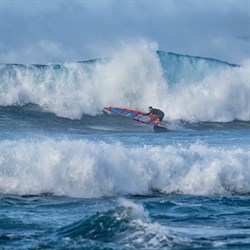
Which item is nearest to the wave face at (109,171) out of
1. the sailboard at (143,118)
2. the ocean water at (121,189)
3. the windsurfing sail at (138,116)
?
the ocean water at (121,189)

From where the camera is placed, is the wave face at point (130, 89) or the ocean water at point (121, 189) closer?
the ocean water at point (121, 189)

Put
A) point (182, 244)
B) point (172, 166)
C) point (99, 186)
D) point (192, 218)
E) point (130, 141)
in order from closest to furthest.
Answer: point (182, 244) → point (192, 218) → point (99, 186) → point (172, 166) → point (130, 141)

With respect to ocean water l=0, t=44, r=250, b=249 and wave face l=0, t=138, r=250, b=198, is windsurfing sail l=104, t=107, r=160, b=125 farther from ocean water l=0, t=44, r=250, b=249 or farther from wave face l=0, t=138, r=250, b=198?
wave face l=0, t=138, r=250, b=198

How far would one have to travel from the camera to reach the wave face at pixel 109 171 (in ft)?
52.8

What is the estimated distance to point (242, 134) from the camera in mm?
35094

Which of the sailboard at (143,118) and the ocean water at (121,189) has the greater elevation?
the sailboard at (143,118)

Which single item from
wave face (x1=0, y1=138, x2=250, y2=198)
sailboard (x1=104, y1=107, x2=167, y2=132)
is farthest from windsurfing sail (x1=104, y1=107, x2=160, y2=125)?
wave face (x1=0, y1=138, x2=250, y2=198)

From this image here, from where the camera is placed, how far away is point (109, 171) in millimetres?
16625

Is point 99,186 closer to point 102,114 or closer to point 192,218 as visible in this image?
point 192,218

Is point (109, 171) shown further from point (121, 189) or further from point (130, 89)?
point (130, 89)

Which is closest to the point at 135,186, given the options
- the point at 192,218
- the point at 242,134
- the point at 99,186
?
the point at 99,186

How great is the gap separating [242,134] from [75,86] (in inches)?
500

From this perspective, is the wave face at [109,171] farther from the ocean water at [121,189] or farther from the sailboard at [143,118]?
the sailboard at [143,118]

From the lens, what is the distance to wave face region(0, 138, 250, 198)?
16.1 metres
